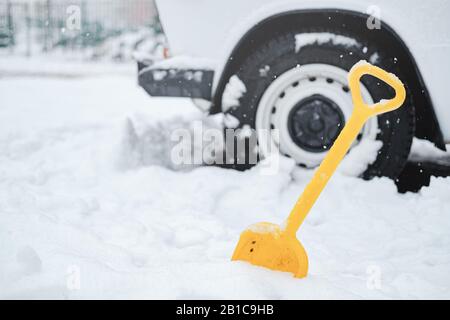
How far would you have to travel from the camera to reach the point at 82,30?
15633mm

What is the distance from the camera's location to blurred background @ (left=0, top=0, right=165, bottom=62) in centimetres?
1438

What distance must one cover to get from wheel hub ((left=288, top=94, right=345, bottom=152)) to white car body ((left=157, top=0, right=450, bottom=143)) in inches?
20.3

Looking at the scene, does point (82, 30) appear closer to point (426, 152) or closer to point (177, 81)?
point (177, 81)

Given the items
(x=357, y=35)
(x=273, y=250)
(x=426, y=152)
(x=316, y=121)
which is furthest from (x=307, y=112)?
(x=273, y=250)

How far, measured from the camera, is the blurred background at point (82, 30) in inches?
566

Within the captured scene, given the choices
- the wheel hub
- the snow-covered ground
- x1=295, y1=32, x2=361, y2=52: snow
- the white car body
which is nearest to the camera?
the snow-covered ground

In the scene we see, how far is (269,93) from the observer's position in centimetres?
263

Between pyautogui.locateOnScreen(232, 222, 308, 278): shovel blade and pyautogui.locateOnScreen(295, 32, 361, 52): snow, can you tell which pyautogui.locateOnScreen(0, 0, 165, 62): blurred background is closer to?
pyautogui.locateOnScreen(295, 32, 361, 52): snow

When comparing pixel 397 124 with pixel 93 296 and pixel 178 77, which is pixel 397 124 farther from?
pixel 93 296

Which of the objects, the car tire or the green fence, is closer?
the car tire

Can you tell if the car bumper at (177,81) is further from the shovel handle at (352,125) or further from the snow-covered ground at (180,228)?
the shovel handle at (352,125)

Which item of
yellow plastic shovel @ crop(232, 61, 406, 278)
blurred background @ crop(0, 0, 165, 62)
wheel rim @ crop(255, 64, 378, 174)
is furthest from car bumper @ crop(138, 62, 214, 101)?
blurred background @ crop(0, 0, 165, 62)

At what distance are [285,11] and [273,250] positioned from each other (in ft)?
4.92
